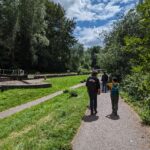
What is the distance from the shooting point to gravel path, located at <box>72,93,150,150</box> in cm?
938

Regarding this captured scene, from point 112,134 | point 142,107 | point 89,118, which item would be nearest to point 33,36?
point 142,107

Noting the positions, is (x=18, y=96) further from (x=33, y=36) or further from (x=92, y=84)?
(x=33, y=36)

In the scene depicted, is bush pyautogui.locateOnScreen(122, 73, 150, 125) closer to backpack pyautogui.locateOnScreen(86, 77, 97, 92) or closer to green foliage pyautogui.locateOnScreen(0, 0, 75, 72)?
backpack pyautogui.locateOnScreen(86, 77, 97, 92)

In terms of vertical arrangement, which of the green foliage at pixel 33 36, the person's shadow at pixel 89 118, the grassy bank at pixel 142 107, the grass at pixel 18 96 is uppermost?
the green foliage at pixel 33 36

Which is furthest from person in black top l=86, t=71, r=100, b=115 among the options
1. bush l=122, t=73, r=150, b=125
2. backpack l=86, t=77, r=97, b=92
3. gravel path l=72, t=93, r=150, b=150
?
bush l=122, t=73, r=150, b=125

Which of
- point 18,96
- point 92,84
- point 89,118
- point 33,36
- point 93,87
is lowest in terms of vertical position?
point 18,96

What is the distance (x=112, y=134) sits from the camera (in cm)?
1070

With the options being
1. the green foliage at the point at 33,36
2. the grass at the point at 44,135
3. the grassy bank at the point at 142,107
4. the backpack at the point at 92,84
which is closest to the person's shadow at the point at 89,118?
the grass at the point at 44,135

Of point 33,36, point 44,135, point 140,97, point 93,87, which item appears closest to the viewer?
point 44,135

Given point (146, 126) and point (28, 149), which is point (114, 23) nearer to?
point (146, 126)

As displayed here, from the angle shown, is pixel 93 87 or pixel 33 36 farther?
pixel 33 36

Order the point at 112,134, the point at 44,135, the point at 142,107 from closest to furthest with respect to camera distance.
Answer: the point at 44,135
the point at 112,134
the point at 142,107

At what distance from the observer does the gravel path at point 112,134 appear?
30.8 ft

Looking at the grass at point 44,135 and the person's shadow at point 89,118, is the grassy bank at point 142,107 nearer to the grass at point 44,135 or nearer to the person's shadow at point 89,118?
the person's shadow at point 89,118
